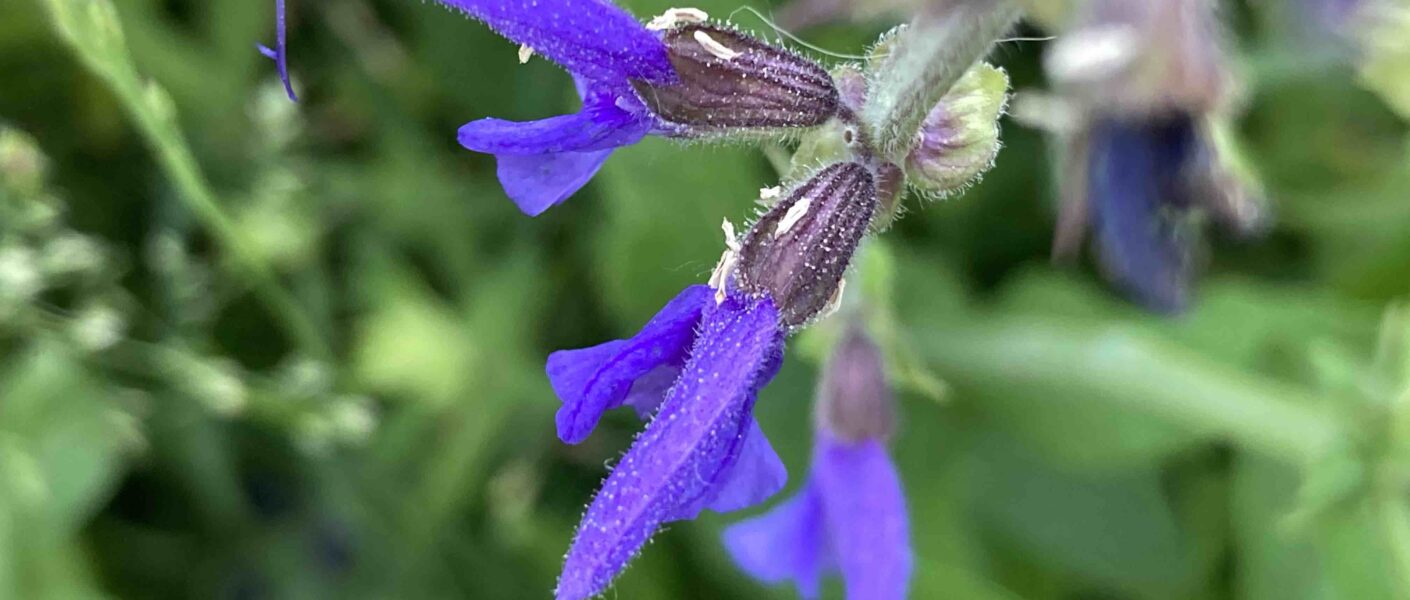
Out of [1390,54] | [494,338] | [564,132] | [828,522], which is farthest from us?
[494,338]

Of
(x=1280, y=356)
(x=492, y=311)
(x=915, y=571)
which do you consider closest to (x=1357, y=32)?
(x=1280, y=356)

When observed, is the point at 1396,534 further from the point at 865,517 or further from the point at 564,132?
the point at 564,132

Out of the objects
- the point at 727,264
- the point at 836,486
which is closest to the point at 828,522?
the point at 836,486

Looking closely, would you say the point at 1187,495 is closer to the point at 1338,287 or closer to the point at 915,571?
the point at 1338,287

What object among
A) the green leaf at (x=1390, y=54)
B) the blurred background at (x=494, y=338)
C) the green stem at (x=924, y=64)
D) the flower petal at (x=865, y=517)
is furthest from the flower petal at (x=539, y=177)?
the green leaf at (x=1390, y=54)

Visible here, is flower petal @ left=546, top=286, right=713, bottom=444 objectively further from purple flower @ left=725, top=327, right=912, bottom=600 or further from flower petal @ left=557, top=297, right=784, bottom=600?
purple flower @ left=725, top=327, right=912, bottom=600

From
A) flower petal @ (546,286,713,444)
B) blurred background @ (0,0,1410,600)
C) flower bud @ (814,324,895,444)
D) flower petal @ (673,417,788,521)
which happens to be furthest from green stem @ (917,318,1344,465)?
flower petal @ (546,286,713,444)

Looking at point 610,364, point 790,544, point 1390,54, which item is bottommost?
point 610,364
